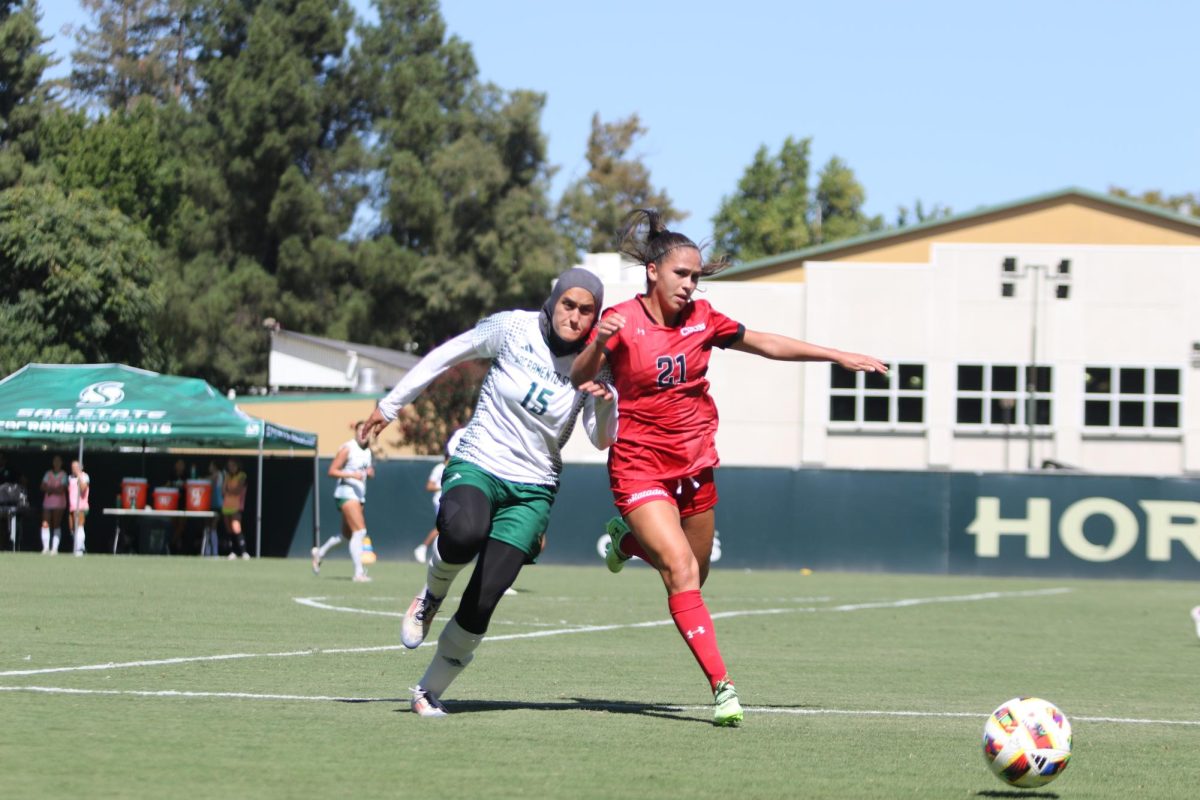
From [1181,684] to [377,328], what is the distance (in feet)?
211

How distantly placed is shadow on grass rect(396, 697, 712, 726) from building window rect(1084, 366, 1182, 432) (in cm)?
4340

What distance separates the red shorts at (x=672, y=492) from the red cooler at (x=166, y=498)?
26.4 m

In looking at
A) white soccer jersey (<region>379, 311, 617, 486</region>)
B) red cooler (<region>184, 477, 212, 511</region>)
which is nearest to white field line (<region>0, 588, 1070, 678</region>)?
white soccer jersey (<region>379, 311, 617, 486</region>)

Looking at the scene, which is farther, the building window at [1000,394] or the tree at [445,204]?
the tree at [445,204]

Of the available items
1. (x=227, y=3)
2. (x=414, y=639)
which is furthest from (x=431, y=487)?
(x=227, y=3)

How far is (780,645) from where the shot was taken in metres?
14.1

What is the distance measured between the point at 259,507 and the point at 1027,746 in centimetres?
2734

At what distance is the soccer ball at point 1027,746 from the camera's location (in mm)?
6434

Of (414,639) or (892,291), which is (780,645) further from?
(892,291)

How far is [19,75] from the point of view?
203 feet

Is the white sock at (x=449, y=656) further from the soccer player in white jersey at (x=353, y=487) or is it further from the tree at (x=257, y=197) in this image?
the tree at (x=257, y=197)

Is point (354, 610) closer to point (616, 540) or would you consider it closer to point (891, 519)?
point (616, 540)

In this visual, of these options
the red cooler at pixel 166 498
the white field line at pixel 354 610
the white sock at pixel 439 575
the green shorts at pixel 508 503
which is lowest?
the white field line at pixel 354 610

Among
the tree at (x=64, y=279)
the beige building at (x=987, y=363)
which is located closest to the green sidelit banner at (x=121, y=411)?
the beige building at (x=987, y=363)
